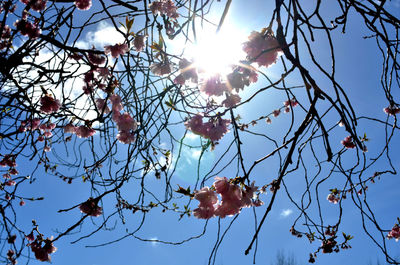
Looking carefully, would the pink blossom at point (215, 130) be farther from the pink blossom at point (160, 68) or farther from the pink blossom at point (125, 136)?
the pink blossom at point (125, 136)

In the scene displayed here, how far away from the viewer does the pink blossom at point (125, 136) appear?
6.91 ft

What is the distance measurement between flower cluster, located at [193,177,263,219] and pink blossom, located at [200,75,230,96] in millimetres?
447

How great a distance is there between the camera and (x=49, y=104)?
230 centimetres

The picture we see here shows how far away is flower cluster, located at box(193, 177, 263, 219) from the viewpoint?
4.06ft

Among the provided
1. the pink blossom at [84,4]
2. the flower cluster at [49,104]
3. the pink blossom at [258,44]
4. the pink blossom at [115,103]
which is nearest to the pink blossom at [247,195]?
the pink blossom at [258,44]

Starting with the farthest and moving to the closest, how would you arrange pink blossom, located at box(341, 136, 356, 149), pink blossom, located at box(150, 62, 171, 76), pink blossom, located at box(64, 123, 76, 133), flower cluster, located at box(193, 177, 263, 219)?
pink blossom, located at box(341, 136, 356, 149) → pink blossom, located at box(64, 123, 76, 133) → pink blossom, located at box(150, 62, 171, 76) → flower cluster, located at box(193, 177, 263, 219)

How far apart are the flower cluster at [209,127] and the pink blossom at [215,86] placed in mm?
170

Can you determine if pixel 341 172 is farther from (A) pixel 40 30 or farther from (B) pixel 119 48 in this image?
(A) pixel 40 30

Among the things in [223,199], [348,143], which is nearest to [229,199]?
[223,199]

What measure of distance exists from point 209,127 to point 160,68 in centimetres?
80

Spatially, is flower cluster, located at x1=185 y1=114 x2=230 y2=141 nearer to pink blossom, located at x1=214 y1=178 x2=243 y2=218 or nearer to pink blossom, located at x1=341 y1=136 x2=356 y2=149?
pink blossom, located at x1=214 y1=178 x2=243 y2=218

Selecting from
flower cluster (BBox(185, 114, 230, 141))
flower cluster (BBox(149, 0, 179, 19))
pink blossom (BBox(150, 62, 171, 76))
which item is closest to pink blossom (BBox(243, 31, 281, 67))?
flower cluster (BBox(185, 114, 230, 141))

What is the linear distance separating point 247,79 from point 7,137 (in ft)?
8.73

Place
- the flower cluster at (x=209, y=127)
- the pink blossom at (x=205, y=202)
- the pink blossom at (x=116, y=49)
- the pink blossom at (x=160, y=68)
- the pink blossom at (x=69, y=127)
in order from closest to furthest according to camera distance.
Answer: the pink blossom at (x=205, y=202) < the flower cluster at (x=209, y=127) < the pink blossom at (x=160, y=68) < the pink blossom at (x=116, y=49) < the pink blossom at (x=69, y=127)
